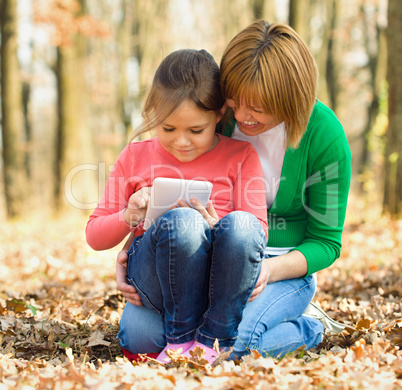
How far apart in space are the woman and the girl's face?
17 centimetres

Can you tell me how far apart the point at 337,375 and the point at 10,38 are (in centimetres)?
923

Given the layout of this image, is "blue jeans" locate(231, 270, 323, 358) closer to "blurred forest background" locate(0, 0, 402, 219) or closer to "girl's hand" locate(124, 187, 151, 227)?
"girl's hand" locate(124, 187, 151, 227)

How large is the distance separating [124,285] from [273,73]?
1223mm

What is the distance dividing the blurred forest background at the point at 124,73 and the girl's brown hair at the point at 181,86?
335 millimetres

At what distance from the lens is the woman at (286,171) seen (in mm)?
2170

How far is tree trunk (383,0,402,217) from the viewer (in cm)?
591

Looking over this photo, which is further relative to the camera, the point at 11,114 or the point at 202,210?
the point at 11,114

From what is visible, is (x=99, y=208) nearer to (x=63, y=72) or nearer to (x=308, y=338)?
(x=308, y=338)

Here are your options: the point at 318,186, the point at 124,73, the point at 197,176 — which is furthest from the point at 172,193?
the point at 124,73

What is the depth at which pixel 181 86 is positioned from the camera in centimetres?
219

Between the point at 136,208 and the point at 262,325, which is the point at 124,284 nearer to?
the point at 136,208

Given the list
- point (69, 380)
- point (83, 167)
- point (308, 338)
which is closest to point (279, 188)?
point (308, 338)

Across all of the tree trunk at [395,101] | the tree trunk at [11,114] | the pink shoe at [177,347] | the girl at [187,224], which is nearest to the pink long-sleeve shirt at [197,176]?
the girl at [187,224]

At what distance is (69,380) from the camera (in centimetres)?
167
